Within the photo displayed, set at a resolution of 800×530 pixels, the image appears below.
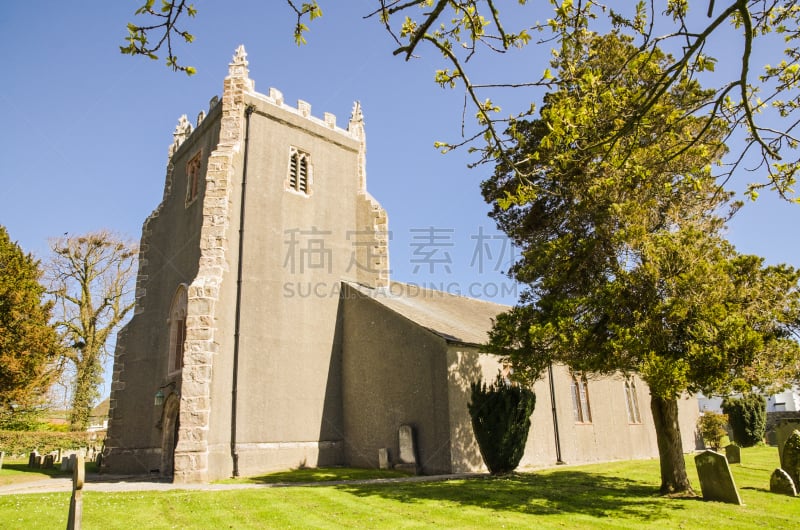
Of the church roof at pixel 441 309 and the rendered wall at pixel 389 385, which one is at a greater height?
the church roof at pixel 441 309

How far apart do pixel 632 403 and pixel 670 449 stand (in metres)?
13.1

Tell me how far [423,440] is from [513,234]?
7194 mm

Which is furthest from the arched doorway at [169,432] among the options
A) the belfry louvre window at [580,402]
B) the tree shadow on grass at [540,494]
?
the belfry louvre window at [580,402]

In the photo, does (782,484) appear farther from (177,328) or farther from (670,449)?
(177,328)

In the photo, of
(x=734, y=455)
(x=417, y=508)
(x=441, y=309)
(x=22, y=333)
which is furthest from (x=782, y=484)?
(x=22, y=333)

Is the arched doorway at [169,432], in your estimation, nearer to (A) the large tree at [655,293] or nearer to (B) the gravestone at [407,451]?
(B) the gravestone at [407,451]

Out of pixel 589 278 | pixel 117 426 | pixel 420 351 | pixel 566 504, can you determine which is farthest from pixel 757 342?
pixel 117 426

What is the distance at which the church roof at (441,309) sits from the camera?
18062mm

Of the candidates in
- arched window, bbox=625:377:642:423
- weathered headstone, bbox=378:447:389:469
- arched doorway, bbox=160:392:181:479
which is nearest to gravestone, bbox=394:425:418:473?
weathered headstone, bbox=378:447:389:469

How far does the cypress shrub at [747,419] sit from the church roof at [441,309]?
47.7ft

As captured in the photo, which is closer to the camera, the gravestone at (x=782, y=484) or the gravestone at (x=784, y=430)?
the gravestone at (x=782, y=484)

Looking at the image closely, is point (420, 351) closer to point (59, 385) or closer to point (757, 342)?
point (757, 342)

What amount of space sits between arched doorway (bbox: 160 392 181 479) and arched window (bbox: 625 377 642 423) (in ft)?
63.7

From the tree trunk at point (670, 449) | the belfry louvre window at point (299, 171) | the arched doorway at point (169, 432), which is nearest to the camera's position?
the tree trunk at point (670, 449)
